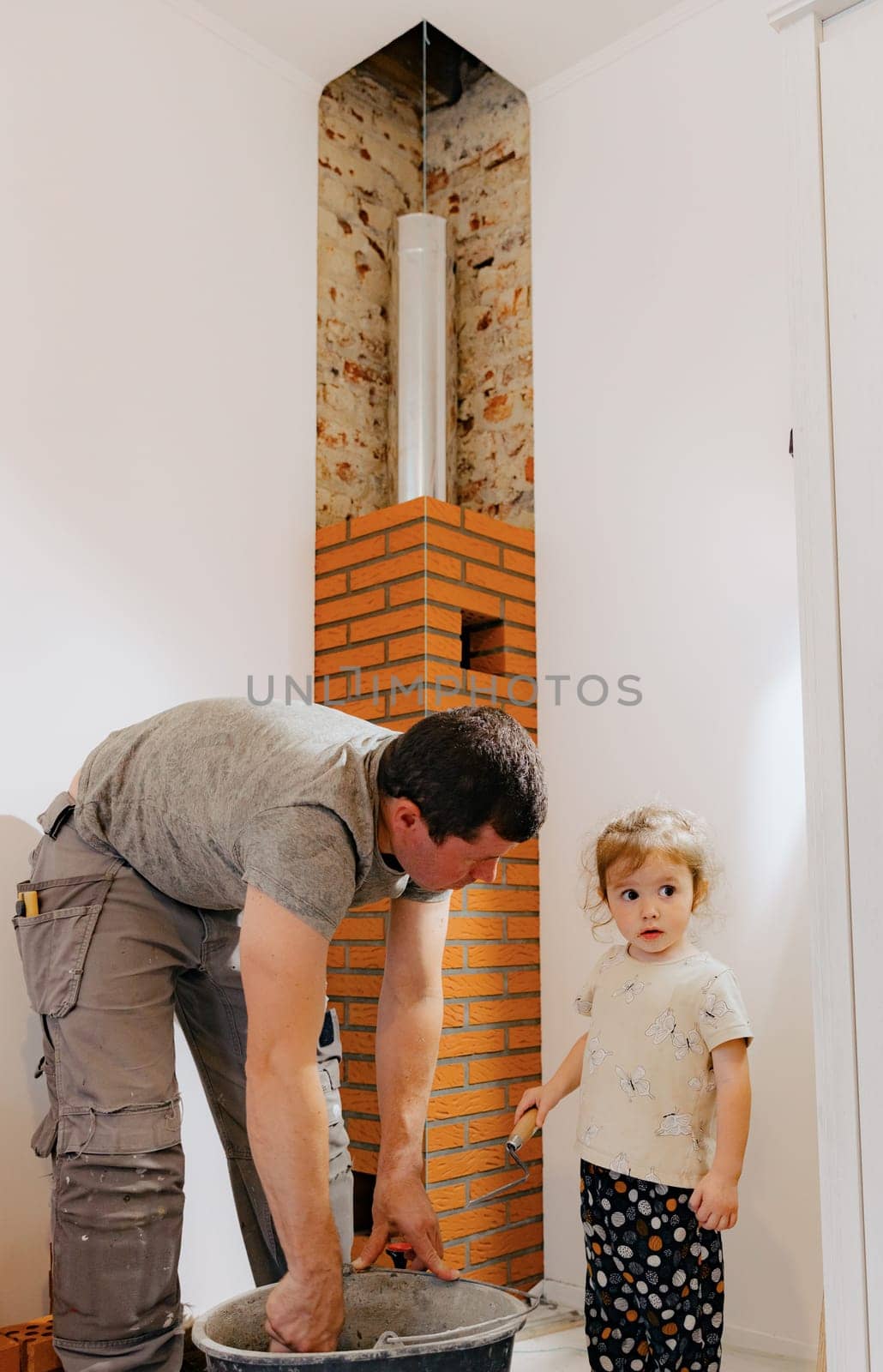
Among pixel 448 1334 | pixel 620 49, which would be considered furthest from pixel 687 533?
Result: pixel 448 1334

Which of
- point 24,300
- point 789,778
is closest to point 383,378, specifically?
point 24,300

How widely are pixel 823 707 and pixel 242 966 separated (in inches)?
28.1

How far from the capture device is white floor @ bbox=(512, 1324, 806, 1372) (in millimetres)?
2141

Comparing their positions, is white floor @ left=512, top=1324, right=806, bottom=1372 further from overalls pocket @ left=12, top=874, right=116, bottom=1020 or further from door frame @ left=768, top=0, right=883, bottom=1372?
door frame @ left=768, top=0, right=883, bottom=1372

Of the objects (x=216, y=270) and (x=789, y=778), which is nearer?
(x=789, y=778)

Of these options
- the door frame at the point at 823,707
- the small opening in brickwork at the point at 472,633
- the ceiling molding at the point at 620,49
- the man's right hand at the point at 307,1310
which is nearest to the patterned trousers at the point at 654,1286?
the man's right hand at the point at 307,1310

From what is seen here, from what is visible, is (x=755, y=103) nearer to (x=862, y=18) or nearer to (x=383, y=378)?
(x=383, y=378)

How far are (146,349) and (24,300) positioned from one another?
294 mm

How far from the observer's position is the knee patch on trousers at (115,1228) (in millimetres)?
1487

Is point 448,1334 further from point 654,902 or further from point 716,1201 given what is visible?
point 654,902

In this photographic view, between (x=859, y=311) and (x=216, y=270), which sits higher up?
(x=216, y=270)

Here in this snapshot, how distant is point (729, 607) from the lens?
8.23ft

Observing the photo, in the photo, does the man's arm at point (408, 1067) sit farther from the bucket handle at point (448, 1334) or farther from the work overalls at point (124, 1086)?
the bucket handle at point (448, 1334)

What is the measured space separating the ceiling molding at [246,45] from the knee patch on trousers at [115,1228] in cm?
251
